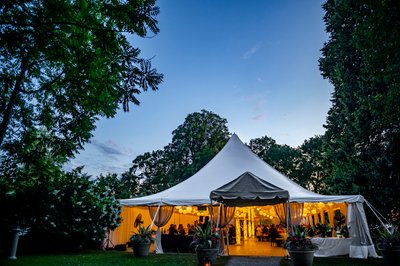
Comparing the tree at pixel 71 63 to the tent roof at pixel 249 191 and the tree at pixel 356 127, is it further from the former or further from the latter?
the tree at pixel 356 127

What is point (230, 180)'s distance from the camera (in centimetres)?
1133

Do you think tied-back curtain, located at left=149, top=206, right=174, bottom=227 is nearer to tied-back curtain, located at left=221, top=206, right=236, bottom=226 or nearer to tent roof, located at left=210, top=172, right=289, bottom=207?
tied-back curtain, located at left=221, top=206, right=236, bottom=226

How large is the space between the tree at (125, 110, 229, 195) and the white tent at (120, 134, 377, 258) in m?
14.1

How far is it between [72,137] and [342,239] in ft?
32.5

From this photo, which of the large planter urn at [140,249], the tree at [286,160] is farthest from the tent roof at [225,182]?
the tree at [286,160]

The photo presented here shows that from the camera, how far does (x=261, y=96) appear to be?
16.1 meters

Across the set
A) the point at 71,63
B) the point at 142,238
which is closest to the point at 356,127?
the point at 142,238

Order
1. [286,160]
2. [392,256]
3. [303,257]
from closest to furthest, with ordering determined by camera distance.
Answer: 1. [303,257]
2. [392,256]
3. [286,160]

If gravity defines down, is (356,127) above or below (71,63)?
above

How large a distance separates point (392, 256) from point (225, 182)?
6063mm

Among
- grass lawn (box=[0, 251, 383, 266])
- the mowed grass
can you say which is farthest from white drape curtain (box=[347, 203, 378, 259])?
the mowed grass

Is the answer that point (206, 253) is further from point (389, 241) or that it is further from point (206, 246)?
point (389, 241)

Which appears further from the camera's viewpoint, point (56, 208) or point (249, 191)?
point (56, 208)

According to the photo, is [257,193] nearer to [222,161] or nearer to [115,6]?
[222,161]
